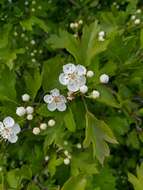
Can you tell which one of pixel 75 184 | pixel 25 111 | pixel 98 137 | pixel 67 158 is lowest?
pixel 67 158

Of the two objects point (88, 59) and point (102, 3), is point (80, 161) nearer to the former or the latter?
point (88, 59)

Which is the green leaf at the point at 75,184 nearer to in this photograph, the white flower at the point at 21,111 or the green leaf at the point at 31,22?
the white flower at the point at 21,111

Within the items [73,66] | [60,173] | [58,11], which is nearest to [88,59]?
[73,66]

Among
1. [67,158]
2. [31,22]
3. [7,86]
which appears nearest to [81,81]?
[7,86]

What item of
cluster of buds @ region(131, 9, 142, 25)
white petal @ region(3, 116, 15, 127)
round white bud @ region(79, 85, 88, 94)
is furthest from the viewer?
cluster of buds @ region(131, 9, 142, 25)

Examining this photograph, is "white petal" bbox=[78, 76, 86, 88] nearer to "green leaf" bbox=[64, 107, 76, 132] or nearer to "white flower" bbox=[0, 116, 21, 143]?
"green leaf" bbox=[64, 107, 76, 132]

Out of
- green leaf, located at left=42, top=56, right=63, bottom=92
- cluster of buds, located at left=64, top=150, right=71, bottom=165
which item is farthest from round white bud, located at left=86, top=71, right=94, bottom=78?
cluster of buds, located at left=64, top=150, right=71, bottom=165

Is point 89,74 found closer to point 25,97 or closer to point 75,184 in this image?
point 25,97
